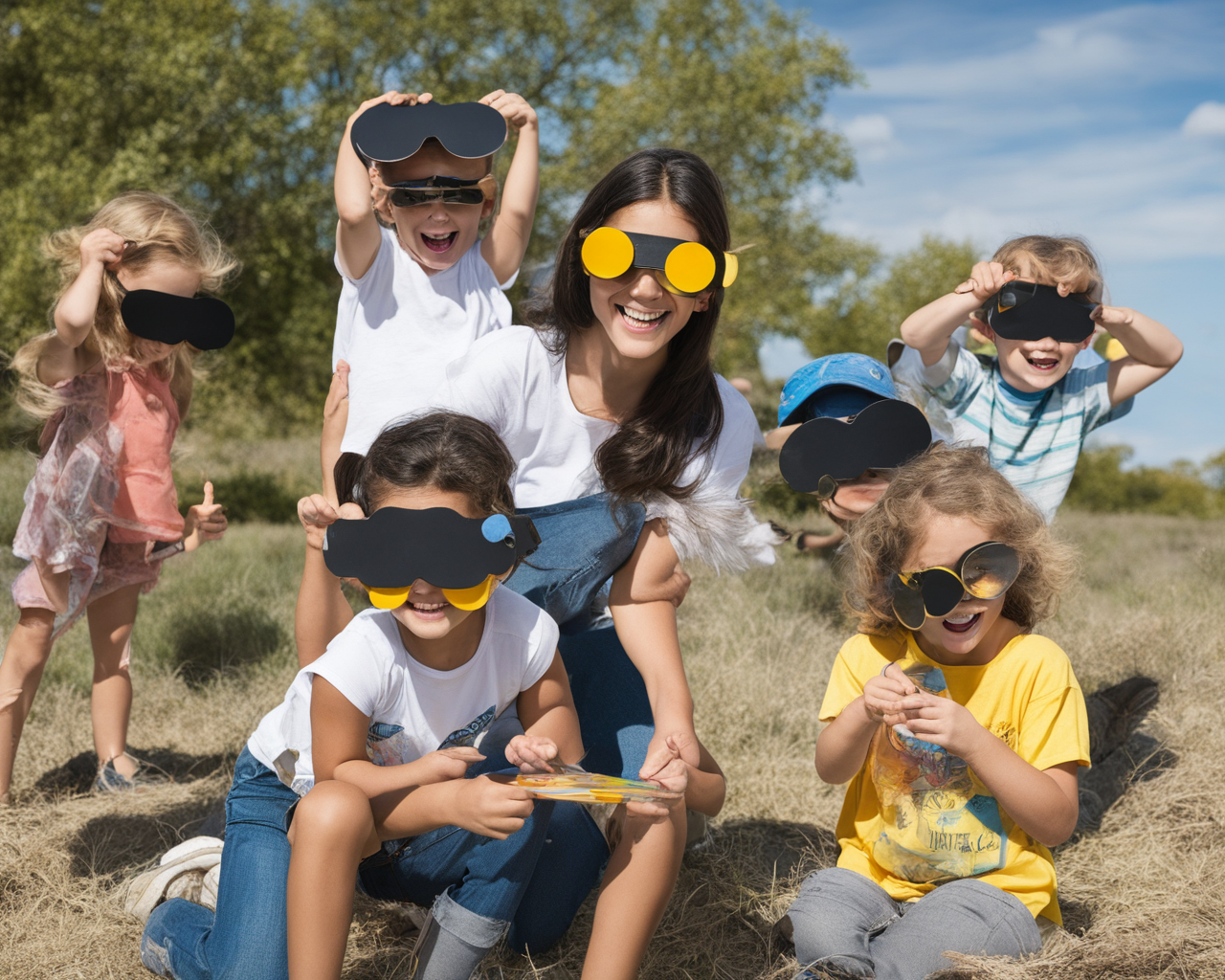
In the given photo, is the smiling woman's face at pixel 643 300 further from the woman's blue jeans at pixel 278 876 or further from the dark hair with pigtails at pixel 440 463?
the woman's blue jeans at pixel 278 876

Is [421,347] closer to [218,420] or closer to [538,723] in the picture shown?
[538,723]

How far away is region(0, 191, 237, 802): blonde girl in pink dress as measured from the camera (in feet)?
11.0

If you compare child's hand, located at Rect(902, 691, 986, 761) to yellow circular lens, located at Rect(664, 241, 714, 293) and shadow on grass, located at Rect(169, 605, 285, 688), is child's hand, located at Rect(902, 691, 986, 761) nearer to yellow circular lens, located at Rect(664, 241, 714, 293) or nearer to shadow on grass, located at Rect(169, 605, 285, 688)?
yellow circular lens, located at Rect(664, 241, 714, 293)

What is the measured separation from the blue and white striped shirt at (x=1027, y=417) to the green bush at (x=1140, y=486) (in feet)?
56.1

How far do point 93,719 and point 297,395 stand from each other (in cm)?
1118

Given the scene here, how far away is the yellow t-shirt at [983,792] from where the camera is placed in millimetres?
2379

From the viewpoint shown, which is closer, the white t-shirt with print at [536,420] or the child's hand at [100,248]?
the white t-shirt with print at [536,420]

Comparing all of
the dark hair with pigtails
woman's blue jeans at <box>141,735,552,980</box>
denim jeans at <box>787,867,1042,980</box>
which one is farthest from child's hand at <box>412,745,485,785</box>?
denim jeans at <box>787,867,1042,980</box>

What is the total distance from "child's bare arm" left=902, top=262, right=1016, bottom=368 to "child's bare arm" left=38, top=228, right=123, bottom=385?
2322mm

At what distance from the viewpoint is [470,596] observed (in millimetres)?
2203

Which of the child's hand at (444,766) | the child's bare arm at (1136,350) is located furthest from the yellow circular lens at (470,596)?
the child's bare arm at (1136,350)

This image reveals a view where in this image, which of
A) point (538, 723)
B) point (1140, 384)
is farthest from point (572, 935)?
point (1140, 384)

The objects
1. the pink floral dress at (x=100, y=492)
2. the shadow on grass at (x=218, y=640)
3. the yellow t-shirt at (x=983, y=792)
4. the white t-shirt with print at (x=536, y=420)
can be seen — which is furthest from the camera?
the shadow on grass at (x=218, y=640)

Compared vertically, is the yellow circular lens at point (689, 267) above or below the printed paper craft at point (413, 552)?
above
